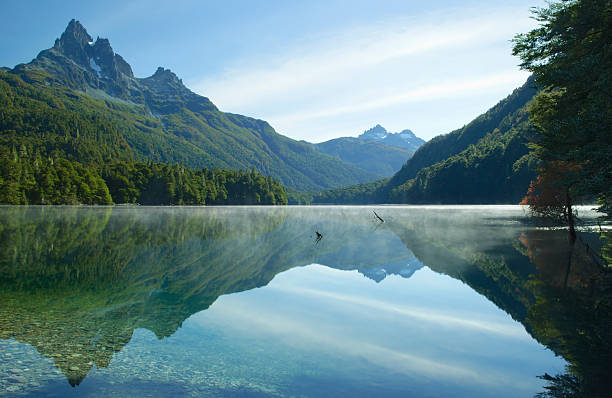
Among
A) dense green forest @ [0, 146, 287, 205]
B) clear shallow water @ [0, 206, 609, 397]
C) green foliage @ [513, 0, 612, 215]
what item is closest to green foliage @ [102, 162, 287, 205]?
dense green forest @ [0, 146, 287, 205]

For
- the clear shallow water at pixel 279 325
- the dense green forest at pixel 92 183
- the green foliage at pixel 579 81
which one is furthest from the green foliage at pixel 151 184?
the green foliage at pixel 579 81

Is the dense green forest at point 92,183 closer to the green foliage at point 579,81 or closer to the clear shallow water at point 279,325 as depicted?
the clear shallow water at point 279,325

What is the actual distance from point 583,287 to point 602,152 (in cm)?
610

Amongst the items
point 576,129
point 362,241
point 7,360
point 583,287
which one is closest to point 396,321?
point 583,287

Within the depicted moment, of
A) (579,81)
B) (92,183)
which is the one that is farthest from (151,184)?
(579,81)

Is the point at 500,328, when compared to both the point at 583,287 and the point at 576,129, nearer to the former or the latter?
the point at 583,287

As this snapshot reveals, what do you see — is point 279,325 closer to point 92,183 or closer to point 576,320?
point 576,320

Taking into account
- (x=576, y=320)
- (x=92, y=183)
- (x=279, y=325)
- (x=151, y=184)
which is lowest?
(x=279, y=325)

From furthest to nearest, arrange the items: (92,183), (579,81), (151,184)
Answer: (151,184), (92,183), (579,81)

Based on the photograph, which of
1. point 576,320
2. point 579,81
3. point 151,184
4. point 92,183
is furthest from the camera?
point 151,184

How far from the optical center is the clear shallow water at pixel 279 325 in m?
8.52

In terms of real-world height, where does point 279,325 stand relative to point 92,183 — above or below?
below

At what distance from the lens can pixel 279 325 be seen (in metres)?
13.0

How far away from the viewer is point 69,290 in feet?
54.3
